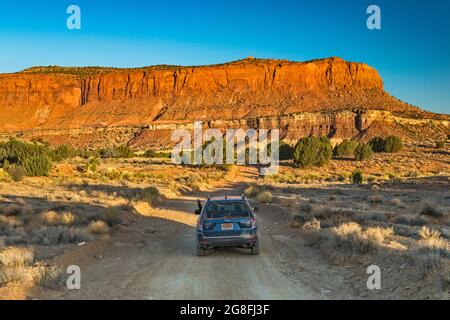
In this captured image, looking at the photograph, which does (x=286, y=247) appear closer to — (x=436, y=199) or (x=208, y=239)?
(x=208, y=239)

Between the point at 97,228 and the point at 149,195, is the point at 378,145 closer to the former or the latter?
the point at 149,195

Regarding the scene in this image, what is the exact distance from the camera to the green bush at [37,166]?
4431 centimetres

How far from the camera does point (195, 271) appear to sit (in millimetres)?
10219

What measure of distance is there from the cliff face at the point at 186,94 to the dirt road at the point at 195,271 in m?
105

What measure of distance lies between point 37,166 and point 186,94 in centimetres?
11651

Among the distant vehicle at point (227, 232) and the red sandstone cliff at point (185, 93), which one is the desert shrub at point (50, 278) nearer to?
the distant vehicle at point (227, 232)

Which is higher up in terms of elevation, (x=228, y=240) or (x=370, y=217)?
(x=228, y=240)

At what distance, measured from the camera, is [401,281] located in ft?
28.3

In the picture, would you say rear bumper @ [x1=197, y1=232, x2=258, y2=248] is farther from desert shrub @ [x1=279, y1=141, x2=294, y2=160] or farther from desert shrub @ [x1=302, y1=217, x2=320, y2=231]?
desert shrub @ [x1=279, y1=141, x2=294, y2=160]

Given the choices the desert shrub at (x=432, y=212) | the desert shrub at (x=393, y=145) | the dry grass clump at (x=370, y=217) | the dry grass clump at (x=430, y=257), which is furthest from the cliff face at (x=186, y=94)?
the dry grass clump at (x=430, y=257)

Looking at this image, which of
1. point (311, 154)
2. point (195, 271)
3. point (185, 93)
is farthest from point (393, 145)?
point (185, 93)

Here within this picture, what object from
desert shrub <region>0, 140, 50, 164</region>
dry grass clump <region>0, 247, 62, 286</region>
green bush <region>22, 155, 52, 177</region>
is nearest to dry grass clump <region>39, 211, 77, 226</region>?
dry grass clump <region>0, 247, 62, 286</region>

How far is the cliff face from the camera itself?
444 ft
